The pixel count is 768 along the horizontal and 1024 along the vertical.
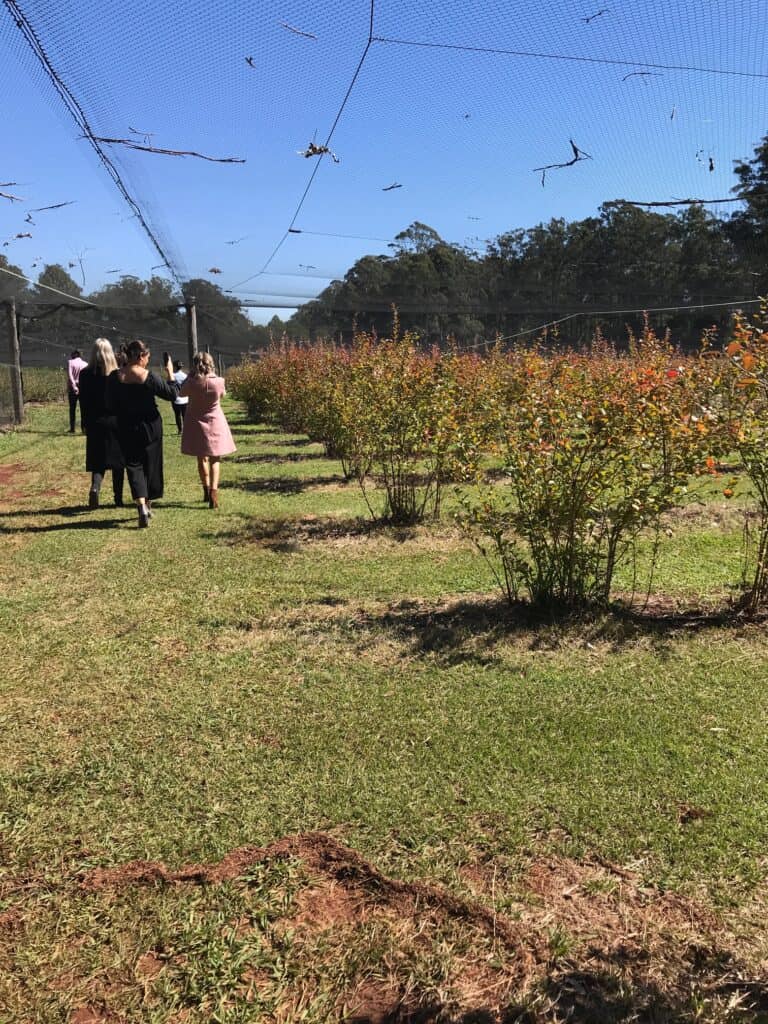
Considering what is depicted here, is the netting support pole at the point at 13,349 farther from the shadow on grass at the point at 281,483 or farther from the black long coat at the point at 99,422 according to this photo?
the black long coat at the point at 99,422

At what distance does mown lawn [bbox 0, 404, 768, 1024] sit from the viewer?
1745mm

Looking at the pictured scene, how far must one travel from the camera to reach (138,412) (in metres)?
6.08

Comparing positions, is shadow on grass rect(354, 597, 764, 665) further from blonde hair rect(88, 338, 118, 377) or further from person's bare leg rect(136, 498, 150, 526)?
blonde hair rect(88, 338, 118, 377)

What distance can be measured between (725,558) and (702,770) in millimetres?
2986

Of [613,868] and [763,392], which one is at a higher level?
[763,392]

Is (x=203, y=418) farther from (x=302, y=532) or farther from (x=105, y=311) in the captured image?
(x=105, y=311)

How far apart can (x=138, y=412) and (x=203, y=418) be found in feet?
2.74

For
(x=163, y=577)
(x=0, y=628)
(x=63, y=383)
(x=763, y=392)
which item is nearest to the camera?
(x=763, y=392)

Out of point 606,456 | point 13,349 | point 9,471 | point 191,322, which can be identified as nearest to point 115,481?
point 9,471

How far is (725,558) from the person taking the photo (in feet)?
16.9

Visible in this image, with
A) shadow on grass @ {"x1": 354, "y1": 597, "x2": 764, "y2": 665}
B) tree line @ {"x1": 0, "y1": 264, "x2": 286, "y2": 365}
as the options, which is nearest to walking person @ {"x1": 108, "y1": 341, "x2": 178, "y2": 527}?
shadow on grass @ {"x1": 354, "y1": 597, "x2": 764, "y2": 665}

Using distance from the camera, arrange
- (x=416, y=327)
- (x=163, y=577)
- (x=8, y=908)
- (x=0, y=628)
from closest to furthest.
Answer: (x=8, y=908)
(x=0, y=628)
(x=163, y=577)
(x=416, y=327)

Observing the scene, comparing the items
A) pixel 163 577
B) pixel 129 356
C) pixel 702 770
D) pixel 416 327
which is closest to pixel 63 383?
pixel 416 327

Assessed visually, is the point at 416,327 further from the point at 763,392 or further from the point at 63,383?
the point at 763,392
